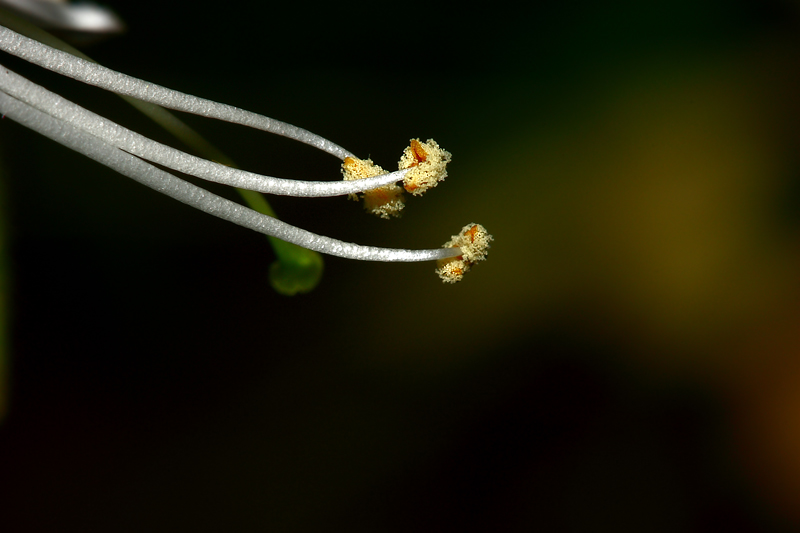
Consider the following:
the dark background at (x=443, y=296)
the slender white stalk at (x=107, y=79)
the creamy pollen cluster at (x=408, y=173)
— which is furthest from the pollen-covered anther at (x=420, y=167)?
the dark background at (x=443, y=296)

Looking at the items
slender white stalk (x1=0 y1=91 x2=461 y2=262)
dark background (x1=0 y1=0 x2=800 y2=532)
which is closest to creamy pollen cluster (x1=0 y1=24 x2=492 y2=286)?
slender white stalk (x1=0 y1=91 x2=461 y2=262)

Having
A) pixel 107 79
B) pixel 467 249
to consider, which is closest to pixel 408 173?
pixel 467 249

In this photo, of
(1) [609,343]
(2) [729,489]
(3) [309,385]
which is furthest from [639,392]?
(3) [309,385]

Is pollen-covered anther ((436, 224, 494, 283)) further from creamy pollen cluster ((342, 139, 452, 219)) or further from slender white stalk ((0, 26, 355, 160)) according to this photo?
slender white stalk ((0, 26, 355, 160))

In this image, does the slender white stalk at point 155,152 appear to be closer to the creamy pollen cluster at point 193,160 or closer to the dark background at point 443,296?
the creamy pollen cluster at point 193,160

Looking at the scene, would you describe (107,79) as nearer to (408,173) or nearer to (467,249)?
(408,173)

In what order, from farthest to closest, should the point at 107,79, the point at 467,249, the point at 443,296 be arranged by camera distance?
the point at 443,296 → the point at 467,249 → the point at 107,79

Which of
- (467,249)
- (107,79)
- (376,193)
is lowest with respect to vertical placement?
(467,249)

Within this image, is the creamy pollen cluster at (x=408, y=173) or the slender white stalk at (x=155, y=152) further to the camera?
the creamy pollen cluster at (x=408, y=173)
